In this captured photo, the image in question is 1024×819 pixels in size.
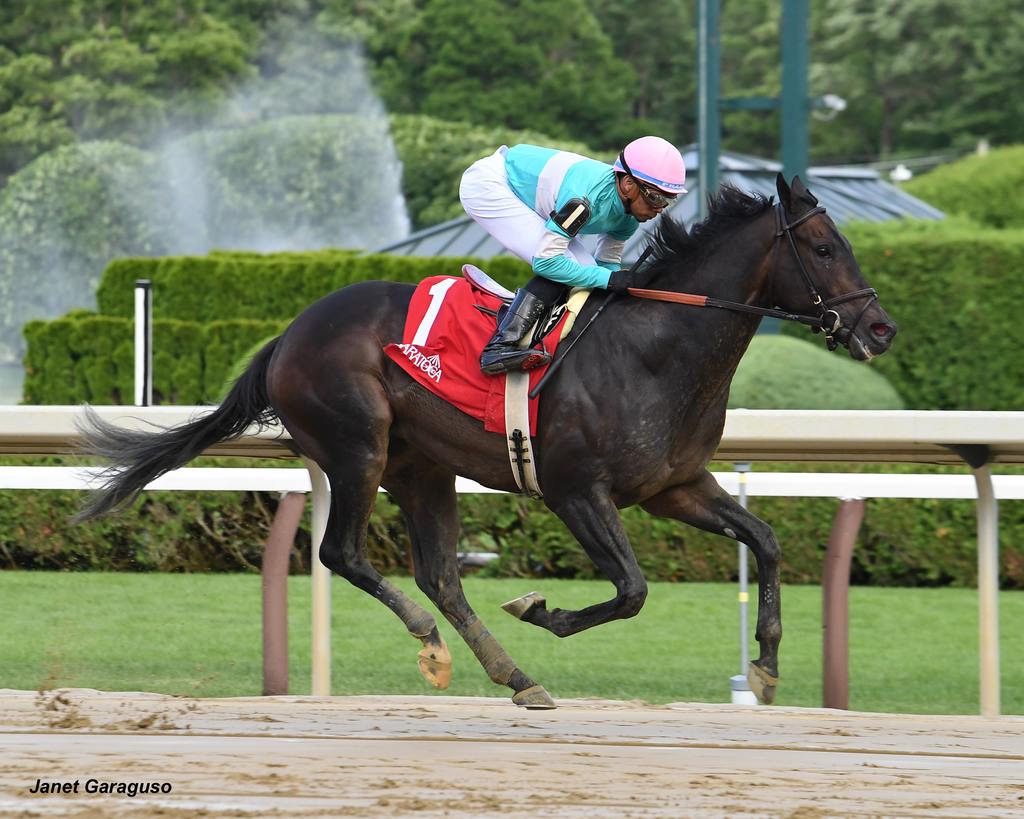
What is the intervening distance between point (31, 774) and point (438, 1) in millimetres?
33464

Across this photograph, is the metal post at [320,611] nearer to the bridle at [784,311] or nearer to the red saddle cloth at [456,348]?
the red saddle cloth at [456,348]

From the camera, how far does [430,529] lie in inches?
197

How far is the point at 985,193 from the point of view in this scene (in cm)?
2569

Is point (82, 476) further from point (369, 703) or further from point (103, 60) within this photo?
point (103, 60)

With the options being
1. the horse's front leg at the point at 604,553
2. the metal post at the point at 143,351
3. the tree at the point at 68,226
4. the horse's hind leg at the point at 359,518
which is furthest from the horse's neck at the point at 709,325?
the tree at the point at 68,226

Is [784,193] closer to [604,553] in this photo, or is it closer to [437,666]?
[604,553]

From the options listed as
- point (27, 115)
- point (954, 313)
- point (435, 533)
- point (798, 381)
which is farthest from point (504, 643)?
point (27, 115)

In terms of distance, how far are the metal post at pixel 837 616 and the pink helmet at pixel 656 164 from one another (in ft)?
4.61

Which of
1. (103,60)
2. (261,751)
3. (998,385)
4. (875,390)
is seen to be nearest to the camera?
(261,751)

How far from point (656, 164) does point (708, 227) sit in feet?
0.95

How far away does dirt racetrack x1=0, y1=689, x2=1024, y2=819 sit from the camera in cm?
352

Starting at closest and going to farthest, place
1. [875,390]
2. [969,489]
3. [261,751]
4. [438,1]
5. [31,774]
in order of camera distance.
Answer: [31,774] → [261,751] → [969,489] → [875,390] → [438,1]

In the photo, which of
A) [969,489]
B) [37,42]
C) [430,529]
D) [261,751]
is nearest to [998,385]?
[969,489]

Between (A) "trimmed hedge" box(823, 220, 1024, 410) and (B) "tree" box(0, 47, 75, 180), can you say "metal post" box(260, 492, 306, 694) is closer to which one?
(A) "trimmed hedge" box(823, 220, 1024, 410)
